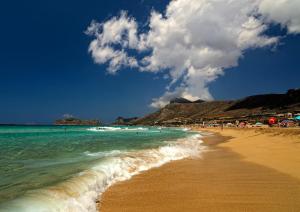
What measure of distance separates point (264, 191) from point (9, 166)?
32.0 ft

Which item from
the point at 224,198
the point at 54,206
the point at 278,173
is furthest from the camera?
the point at 278,173

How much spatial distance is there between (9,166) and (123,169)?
4.82m

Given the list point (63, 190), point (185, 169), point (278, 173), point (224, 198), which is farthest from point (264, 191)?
point (63, 190)

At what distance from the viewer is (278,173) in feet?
31.3

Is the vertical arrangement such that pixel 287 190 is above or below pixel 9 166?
below

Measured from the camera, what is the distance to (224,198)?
6.61 m

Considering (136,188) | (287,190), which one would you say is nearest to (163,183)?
(136,188)

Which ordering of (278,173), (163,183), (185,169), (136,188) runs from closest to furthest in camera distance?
(136,188) < (163,183) < (278,173) < (185,169)

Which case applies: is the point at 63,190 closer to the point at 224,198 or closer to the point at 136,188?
the point at 136,188

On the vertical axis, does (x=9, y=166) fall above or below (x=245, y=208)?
above

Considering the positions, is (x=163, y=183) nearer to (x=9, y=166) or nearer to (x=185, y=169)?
(x=185, y=169)

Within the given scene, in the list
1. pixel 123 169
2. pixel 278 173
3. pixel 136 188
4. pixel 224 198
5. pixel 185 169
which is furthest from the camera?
pixel 185 169

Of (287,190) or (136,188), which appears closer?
(287,190)

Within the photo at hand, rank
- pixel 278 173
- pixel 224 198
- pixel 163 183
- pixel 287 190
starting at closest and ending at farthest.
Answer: pixel 224 198, pixel 287 190, pixel 163 183, pixel 278 173
